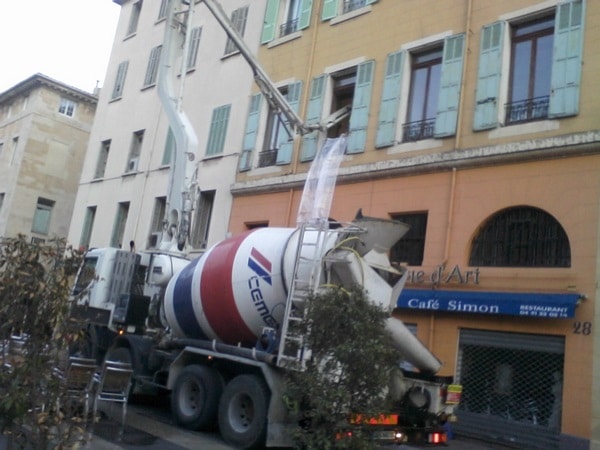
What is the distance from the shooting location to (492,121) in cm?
1305

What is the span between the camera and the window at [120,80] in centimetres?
2614

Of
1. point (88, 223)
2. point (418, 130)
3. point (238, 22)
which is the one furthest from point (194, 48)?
point (418, 130)

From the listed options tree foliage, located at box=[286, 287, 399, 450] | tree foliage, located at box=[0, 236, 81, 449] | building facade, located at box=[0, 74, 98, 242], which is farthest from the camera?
building facade, located at box=[0, 74, 98, 242]

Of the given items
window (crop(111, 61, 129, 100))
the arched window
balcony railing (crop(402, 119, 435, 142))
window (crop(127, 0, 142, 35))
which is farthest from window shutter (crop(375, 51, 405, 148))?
window (crop(127, 0, 142, 35))

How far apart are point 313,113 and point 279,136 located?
5.17 ft

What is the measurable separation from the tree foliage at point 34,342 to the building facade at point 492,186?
8.94 meters

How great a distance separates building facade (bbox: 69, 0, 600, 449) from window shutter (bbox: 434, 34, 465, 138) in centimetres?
4

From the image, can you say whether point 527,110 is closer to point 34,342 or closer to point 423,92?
point 423,92

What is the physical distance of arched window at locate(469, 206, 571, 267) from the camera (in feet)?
38.9

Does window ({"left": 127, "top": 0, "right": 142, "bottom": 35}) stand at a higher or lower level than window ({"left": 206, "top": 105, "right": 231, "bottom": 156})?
higher

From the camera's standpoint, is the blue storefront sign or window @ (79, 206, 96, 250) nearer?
the blue storefront sign

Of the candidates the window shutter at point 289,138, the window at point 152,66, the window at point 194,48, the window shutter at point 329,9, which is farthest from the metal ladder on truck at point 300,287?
the window at point 152,66

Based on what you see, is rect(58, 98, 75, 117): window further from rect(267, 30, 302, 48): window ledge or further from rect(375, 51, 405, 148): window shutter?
rect(375, 51, 405, 148): window shutter

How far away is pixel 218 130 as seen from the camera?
20.4 m
